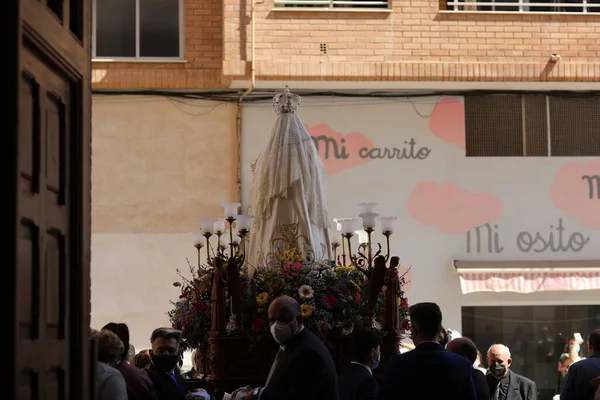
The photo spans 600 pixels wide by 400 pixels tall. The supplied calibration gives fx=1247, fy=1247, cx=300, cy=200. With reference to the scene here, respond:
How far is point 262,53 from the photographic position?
21.5m

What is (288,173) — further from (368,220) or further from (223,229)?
(223,229)

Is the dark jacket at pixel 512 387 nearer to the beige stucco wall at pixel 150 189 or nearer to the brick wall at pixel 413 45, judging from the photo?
the brick wall at pixel 413 45

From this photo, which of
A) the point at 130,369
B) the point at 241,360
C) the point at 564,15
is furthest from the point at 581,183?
the point at 130,369

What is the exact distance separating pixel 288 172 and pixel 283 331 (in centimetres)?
606

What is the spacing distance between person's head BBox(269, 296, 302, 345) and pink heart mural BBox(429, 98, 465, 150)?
15.2 meters

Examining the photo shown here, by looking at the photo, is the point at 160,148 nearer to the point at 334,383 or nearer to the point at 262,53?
the point at 262,53

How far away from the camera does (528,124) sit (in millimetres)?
22750

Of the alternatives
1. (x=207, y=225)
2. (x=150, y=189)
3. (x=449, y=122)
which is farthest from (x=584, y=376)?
(x=150, y=189)

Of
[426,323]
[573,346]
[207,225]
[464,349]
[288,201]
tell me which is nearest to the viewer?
[426,323]

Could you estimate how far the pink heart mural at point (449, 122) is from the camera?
2258cm

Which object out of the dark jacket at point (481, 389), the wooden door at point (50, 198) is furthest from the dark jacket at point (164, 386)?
the wooden door at point (50, 198)

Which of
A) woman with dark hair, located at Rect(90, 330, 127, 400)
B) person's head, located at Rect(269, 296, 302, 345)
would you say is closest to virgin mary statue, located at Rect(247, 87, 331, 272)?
person's head, located at Rect(269, 296, 302, 345)

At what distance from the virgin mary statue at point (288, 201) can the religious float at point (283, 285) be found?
0.04 feet
